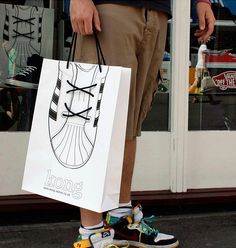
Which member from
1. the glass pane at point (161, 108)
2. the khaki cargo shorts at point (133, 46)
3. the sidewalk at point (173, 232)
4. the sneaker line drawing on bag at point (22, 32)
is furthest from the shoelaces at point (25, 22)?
the khaki cargo shorts at point (133, 46)

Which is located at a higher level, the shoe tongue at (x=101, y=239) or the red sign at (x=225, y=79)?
the red sign at (x=225, y=79)

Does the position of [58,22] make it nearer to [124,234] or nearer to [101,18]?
[101,18]

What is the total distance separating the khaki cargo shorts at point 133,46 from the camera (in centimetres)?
204

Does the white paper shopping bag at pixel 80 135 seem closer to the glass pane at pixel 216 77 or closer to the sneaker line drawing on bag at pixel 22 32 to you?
the sneaker line drawing on bag at pixel 22 32

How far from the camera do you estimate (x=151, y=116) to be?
133 inches

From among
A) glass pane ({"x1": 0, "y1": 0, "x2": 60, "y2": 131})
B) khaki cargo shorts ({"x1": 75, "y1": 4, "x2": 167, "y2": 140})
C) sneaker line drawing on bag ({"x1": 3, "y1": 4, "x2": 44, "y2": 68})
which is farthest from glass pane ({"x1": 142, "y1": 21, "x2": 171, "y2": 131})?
khaki cargo shorts ({"x1": 75, "y1": 4, "x2": 167, "y2": 140})

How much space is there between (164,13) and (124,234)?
3.38 ft

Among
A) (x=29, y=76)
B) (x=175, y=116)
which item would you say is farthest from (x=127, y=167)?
(x=29, y=76)

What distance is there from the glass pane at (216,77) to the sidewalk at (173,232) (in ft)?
2.11

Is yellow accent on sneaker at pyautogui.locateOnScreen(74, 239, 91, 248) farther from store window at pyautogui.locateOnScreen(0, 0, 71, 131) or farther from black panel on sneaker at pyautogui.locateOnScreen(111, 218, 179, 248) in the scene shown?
store window at pyautogui.locateOnScreen(0, 0, 71, 131)

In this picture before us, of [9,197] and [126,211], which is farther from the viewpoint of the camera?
[9,197]

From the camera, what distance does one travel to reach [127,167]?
2309mm

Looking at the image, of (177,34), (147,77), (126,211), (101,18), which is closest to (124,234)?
(126,211)

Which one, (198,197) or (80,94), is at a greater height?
(80,94)
